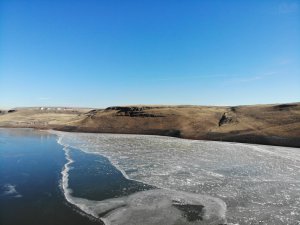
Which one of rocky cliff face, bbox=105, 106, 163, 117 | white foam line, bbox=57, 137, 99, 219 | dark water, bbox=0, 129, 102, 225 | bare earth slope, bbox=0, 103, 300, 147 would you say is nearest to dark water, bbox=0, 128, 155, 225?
dark water, bbox=0, 129, 102, 225

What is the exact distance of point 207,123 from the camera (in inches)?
2554

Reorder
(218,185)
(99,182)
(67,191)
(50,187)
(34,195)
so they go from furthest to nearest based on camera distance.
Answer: (99,182) < (218,185) < (50,187) < (67,191) < (34,195)

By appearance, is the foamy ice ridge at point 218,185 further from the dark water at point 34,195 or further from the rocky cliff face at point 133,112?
the rocky cliff face at point 133,112

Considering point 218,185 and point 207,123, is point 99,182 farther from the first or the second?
point 207,123

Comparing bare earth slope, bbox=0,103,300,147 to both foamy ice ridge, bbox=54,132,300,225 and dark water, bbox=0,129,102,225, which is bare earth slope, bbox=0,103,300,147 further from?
dark water, bbox=0,129,102,225

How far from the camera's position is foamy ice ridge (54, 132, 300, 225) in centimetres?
1603

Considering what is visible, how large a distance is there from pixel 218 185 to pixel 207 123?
43713 mm

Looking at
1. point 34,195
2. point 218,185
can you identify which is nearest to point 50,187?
point 34,195

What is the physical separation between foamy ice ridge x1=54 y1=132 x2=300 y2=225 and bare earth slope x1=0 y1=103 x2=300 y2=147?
15.4 metres

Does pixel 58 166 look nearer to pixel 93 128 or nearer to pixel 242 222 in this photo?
pixel 242 222

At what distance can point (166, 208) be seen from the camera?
16.8m

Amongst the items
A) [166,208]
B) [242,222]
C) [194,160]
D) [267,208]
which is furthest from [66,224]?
[194,160]

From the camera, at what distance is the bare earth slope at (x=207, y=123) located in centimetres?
5131

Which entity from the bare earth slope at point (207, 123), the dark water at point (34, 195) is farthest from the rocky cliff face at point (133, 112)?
the dark water at point (34, 195)
